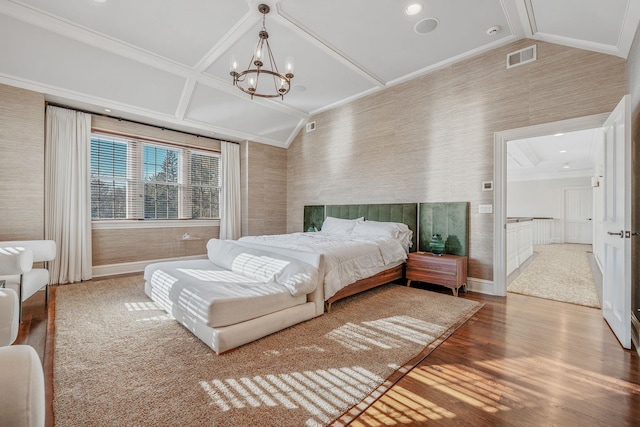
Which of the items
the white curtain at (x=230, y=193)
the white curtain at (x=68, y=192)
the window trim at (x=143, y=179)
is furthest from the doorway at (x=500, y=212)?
the white curtain at (x=68, y=192)

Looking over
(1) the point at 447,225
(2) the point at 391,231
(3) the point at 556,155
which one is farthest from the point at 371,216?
(3) the point at 556,155

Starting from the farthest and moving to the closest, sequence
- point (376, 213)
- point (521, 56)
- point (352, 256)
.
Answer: point (376, 213), point (521, 56), point (352, 256)

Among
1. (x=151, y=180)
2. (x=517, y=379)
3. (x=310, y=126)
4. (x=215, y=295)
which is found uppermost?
(x=310, y=126)

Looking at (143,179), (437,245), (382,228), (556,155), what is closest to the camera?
(437,245)

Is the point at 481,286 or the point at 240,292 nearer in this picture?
the point at 240,292

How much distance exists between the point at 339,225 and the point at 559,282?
3476mm

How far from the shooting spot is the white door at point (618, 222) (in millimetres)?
2256

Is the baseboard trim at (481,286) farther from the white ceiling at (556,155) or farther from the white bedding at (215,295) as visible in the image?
the white ceiling at (556,155)

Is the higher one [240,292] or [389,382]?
[240,292]

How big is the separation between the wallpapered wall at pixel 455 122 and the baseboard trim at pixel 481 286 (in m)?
0.07

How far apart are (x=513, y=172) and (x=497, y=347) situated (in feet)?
34.6

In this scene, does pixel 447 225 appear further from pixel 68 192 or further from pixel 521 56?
pixel 68 192

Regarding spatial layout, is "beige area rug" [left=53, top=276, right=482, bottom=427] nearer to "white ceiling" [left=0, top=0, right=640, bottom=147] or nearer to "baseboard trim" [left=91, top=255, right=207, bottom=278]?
"baseboard trim" [left=91, top=255, right=207, bottom=278]

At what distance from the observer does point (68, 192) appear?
4234 mm
